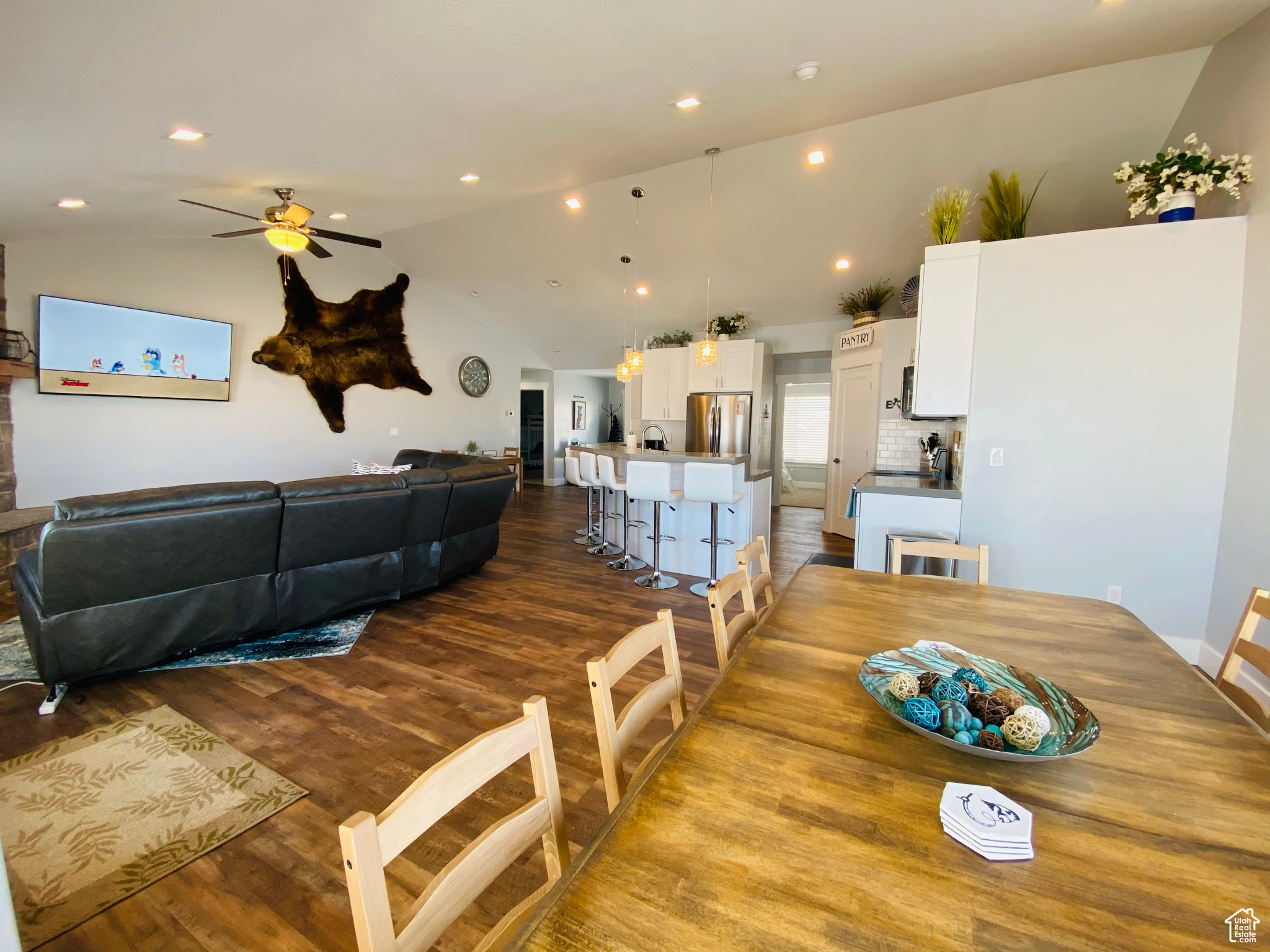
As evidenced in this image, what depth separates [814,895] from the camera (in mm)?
679

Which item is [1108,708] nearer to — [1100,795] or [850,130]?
[1100,795]

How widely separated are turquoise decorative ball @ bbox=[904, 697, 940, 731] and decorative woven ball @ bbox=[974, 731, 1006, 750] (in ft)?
0.22

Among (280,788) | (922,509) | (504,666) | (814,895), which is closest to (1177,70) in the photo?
(922,509)

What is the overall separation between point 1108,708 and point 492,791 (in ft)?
6.03

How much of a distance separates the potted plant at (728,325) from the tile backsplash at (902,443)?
8.01 feet

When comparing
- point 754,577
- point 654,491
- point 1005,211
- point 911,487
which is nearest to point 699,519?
point 654,491

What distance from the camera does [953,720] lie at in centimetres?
99

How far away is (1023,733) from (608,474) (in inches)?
158

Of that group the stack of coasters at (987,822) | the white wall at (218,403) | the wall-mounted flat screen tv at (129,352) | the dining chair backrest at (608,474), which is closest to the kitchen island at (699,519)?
the dining chair backrest at (608,474)

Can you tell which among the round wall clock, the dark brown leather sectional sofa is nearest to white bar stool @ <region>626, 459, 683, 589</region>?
the dark brown leather sectional sofa

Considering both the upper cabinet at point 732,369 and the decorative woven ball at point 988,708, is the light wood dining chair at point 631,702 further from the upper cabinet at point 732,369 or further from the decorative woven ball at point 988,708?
the upper cabinet at point 732,369

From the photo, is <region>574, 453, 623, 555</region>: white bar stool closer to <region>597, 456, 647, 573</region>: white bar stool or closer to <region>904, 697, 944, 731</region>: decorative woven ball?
<region>597, 456, 647, 573</region>: white bar stool

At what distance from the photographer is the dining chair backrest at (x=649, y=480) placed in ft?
14.0

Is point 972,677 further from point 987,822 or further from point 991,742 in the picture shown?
point 987,822
